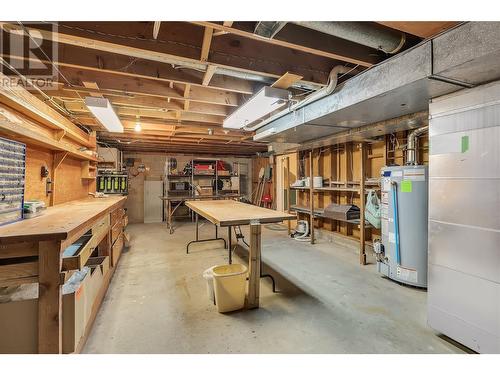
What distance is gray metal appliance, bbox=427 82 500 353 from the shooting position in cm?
162

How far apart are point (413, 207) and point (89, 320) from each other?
3.32m

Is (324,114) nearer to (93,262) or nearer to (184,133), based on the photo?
(93,262)

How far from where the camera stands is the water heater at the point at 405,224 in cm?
273

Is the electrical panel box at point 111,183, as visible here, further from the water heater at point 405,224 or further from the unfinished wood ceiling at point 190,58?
the water heater at point 405,224

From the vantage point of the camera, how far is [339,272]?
10.7 ft

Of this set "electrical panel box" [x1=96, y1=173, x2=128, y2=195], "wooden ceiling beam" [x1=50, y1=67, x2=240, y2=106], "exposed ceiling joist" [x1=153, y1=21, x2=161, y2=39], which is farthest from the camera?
"electrical panel box" [x1=96, y1=173, x2=128, y2=195]

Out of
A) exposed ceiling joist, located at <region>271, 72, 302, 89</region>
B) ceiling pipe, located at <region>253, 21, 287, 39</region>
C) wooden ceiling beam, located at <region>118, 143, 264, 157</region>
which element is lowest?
ceiling pipe, located at <region>253, 21, 287, 39</region>

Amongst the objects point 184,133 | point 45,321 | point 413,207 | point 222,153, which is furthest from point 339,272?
point 222,153

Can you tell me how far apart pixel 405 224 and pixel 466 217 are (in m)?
1.13

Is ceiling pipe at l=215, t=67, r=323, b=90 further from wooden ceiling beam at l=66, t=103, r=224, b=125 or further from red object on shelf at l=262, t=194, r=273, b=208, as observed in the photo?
red object on shelf at l=262, t=194, r=273, b=208

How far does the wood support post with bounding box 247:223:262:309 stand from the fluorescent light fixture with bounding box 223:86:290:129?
1278 mm

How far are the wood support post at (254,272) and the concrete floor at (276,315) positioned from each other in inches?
3.9

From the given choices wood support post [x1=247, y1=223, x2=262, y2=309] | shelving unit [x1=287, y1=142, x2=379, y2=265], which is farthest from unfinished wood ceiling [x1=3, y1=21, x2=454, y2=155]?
shelving unit [x1=287, y1=142, x2=379, y2=265]

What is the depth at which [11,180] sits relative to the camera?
161cm
